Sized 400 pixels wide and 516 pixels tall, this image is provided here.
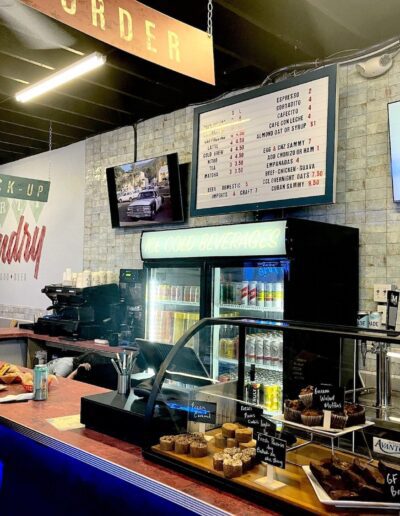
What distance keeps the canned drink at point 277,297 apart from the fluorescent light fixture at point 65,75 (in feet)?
7.48

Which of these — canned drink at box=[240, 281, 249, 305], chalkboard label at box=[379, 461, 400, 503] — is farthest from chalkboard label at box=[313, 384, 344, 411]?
canned drink at box=[240, 281, 249, 305]

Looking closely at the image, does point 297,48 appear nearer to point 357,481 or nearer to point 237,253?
point 237,253

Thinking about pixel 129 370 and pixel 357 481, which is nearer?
pixel 357 481

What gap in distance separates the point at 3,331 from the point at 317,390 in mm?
5369

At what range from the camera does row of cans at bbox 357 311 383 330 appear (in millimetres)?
3344

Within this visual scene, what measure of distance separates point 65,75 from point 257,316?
2672 mm

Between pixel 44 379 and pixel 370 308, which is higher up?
pixel 370 308

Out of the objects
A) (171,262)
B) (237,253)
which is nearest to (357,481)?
(237,253)

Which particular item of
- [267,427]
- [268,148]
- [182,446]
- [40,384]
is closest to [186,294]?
[268,148]

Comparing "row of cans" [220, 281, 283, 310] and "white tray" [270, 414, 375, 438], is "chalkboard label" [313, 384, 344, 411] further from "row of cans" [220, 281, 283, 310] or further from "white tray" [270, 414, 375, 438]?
"row of cans" [220, 281, 283, 310]

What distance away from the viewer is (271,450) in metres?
1.64

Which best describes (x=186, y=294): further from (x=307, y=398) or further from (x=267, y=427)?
(x=267, y=427)

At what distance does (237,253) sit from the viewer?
393 centimetres

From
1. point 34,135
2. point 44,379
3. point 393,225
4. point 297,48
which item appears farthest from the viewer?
point 34,135
